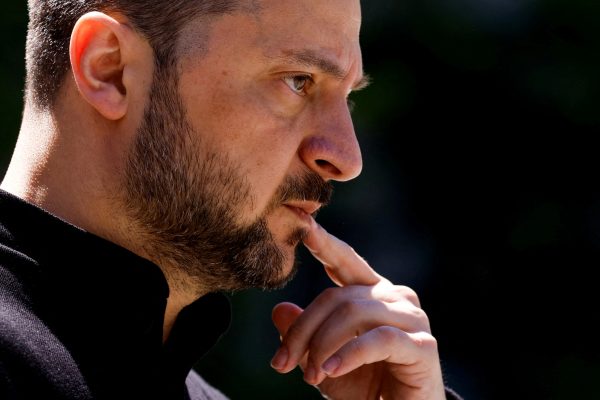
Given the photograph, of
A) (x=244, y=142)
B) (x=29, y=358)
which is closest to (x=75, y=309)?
(x=29, y=358)

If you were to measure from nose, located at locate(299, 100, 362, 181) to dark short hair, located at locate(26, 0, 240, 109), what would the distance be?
0.31 m

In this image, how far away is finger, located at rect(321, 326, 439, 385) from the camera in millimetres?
1957

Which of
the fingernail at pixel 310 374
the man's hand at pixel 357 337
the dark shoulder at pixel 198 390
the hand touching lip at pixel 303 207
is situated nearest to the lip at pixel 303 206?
the hand touching lip at pixel 303 207

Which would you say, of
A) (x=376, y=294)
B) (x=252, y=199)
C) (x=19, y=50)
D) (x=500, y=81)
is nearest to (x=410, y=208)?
(x=500, y=81)

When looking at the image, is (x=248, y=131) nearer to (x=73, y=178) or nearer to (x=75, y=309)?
(x=73, y=178)

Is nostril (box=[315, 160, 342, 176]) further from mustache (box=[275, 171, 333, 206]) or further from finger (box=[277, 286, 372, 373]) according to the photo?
finger (box=[277, 286, 372, 373])

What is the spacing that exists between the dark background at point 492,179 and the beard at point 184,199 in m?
2.80

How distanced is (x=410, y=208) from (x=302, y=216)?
2.85m

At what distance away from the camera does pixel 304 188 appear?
1952 millimetres

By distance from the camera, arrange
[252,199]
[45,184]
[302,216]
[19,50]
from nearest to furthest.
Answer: [45,184] → [252,199] → [302,216] → [19,50]

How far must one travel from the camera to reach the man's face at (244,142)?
182 centimetres

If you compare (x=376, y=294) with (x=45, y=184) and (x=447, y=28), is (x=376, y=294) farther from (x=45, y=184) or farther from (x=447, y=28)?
(x=447, y=28)

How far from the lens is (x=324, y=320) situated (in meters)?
2.11

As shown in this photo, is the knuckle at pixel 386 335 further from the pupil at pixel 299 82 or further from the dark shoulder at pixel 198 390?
the pupil at pixel 299 82
